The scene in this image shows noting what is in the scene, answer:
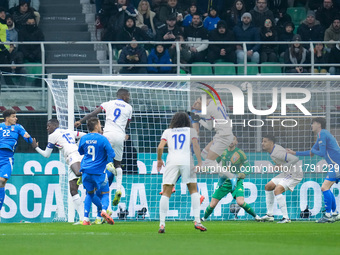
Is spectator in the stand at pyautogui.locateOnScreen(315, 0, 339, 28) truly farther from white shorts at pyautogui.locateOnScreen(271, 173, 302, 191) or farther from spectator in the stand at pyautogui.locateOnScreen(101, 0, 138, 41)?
white shorts at pyautogui.locateOnScreen(271, 173, 302, 191)

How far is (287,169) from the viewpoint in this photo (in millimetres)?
17406

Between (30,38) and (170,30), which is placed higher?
(170,30)

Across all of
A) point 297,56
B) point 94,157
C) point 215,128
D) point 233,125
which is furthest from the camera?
point 297,56

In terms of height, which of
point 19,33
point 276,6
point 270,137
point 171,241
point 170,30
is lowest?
point 171,241

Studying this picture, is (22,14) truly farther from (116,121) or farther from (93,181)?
(93,181)

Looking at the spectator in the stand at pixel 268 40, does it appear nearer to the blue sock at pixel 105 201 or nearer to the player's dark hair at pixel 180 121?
the blue sock at pixel 105 201

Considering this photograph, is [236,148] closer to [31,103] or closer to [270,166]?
[270,166]

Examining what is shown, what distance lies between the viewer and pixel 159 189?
60.9 feet

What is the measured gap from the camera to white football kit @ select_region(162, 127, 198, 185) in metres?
12.8

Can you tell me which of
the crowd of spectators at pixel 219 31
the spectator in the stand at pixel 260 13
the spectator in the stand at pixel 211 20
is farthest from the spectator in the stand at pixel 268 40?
the spectator in the stand at pixel 211 20

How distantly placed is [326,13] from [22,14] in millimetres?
8284

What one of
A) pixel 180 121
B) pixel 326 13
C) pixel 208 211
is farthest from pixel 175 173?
pixel 326 13

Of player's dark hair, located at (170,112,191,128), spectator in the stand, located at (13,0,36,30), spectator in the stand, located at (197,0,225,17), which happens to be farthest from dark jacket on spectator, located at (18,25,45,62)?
player's dark hair, located at (170,112,191,128)

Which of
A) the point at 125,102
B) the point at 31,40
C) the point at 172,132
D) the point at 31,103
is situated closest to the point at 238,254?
the point at 172,132
